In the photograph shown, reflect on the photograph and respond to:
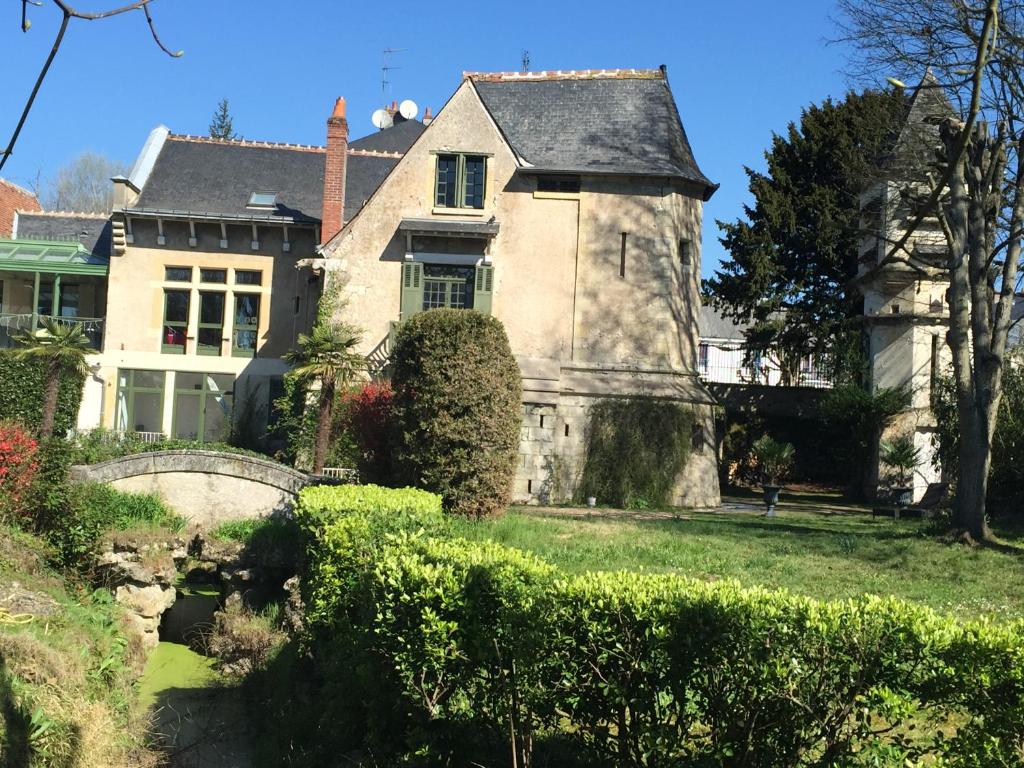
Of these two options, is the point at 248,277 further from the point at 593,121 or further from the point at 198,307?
the point at 593,121

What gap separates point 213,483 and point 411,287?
7315mm

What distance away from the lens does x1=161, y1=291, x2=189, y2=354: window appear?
26328 millimetres

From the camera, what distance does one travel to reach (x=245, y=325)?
26500mm

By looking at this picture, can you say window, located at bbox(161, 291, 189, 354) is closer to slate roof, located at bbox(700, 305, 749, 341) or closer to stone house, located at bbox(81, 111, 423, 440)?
stone house, located at bbox(81, 111, 423, 440)

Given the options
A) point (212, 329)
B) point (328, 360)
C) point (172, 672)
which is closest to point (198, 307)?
point (212, 329)

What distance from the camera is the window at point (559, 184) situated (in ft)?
76.2

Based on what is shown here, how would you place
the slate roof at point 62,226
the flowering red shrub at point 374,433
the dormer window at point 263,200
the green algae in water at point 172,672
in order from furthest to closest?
the slate roof at point 62,226 → the dormer window at point 263,200 → the flowering red shrub at point 374,433 → the green algae in water at point 172,672

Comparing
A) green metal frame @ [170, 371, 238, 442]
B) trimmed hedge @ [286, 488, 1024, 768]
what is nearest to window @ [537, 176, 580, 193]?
green metal frame @ [170, 371, 238, 442]

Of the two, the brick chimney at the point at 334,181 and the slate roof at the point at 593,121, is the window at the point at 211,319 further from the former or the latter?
the slate roof at the point at 593,121

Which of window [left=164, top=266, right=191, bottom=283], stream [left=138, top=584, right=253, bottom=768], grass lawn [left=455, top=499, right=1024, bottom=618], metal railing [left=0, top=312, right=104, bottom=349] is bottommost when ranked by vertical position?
stream [left=138, top=584, right=253, bottom=768]

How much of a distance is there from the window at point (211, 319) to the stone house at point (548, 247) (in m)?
4.91

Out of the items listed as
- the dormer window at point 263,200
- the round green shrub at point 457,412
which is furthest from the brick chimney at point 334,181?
the round green shrub at point 457,412

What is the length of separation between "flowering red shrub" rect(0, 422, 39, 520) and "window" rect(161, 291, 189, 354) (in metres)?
10.7

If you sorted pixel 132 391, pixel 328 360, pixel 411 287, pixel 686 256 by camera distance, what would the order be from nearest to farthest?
1. pixel 328 360
2. pixel 411 287
3. pixel 686 256
4. pixel 132 391
